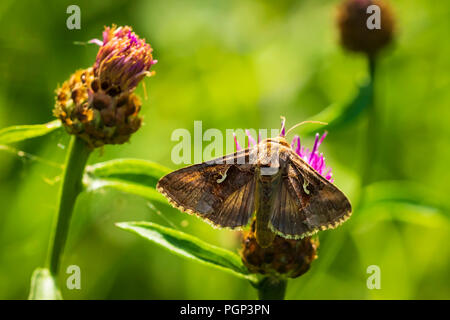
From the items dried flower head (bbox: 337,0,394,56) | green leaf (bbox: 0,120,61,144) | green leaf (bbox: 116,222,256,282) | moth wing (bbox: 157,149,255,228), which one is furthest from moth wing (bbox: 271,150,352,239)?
dried flower head (bbox: 337,0,394,56)

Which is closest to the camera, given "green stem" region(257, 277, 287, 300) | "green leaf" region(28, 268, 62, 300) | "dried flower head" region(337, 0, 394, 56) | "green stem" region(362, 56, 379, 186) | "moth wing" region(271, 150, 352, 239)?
"green leaf" region(28, 268, 62, 300)

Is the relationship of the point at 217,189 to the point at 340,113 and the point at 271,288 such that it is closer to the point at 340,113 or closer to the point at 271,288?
the point at 271,288

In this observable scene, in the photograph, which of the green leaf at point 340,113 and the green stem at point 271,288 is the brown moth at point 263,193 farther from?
the green leaf at point 340,113

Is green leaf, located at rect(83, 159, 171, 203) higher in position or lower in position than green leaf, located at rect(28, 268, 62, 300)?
higher

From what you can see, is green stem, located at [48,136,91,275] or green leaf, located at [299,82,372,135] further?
green leaf, located at [299,82,372,135]

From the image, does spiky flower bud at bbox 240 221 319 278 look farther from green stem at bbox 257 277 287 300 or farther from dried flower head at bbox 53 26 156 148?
dried flower head at bbox 53 26 156 148

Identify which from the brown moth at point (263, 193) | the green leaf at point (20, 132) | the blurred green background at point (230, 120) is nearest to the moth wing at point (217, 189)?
the brown moth at point (263, 193)
